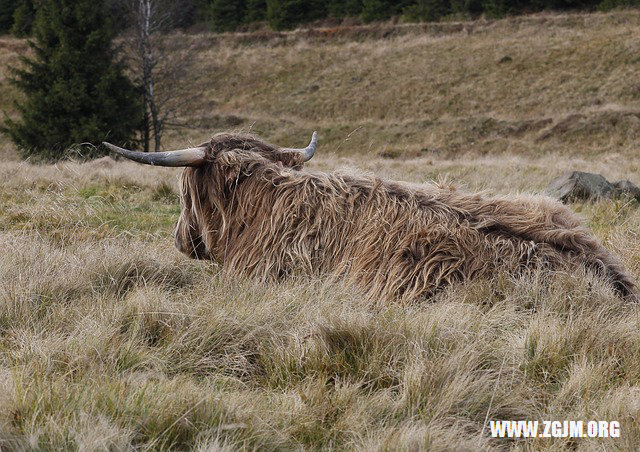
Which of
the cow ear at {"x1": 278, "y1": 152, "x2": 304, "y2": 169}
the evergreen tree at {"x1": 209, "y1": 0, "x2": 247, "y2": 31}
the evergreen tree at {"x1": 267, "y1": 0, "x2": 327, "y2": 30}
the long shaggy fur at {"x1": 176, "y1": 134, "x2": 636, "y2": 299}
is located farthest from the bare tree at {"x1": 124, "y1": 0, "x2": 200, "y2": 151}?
the evergreen tree at {"x1": 209, "y1": 0, "x2": 247, "y2": 31}

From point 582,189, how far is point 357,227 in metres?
5.58

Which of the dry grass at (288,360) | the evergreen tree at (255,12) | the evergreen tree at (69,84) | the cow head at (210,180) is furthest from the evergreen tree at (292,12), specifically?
the dry grass at (288,360)

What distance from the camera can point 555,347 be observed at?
9.14ft

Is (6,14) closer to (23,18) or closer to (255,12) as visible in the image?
(23,18)

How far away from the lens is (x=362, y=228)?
3932mm

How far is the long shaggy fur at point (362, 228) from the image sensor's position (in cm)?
366

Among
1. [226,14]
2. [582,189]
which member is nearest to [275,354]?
[582,189]

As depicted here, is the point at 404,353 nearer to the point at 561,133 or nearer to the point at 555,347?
the point at 555,347

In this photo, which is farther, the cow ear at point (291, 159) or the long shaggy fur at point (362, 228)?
the cow ear at point (291, 159)

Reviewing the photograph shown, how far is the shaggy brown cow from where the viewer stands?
366cm

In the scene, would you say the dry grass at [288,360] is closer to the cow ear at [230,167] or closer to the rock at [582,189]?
the cow ear at [230,167]

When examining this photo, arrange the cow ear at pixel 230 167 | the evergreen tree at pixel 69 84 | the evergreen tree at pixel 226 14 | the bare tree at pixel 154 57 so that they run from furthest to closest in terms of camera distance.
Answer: the evergreen tree at pixel 226 14, the bare tree at pixel 154 57, the evergreen tree at pixel 69 84, the cow ear at pixel 230 167

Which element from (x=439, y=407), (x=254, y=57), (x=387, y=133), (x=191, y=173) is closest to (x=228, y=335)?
(x=439, y=407)

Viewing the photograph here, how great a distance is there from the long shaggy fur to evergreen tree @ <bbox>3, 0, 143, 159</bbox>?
16824mm
